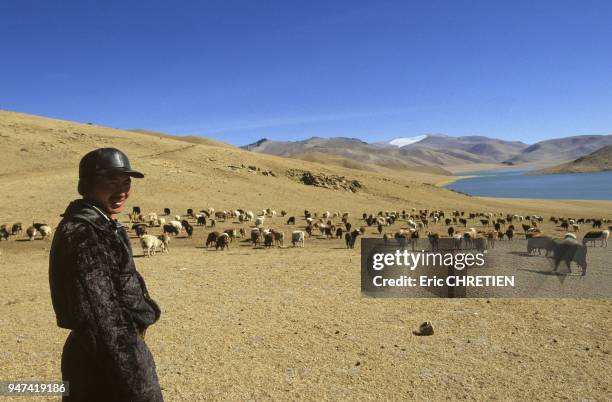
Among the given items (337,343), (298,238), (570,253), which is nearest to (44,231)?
(298,238)

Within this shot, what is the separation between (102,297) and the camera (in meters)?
2.72

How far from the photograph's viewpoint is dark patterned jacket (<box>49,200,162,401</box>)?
2666 millimetres

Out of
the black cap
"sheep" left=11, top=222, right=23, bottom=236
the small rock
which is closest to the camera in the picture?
the black cap

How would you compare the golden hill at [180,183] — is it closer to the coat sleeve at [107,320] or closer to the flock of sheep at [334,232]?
the flock of sheep at [334,232]

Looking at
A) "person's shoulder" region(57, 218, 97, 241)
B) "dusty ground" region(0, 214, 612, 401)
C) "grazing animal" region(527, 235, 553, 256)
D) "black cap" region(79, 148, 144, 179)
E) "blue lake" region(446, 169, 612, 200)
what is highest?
"blue lake" region(446, 169, 612, 200)

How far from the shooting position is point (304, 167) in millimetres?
62812

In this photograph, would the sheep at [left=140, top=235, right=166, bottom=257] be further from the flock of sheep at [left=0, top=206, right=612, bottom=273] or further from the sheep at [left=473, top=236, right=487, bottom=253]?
the sheep at [left=473, top=236, right=487, bottom=253]

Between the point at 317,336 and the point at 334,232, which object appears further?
the point at 334,232

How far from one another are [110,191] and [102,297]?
85cm

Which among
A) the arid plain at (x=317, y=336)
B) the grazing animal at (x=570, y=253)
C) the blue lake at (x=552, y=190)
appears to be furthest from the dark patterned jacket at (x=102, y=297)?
the blue lake at (x=552, y=190)

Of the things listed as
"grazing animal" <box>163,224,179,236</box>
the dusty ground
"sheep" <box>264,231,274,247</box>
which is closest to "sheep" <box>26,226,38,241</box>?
"grazing animal" <box>163,224,179,236</box>

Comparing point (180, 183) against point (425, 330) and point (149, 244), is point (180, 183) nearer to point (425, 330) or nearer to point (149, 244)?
point (149, 244)

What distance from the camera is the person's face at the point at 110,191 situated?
121 inches

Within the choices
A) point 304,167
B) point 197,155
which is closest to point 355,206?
point 304,167
